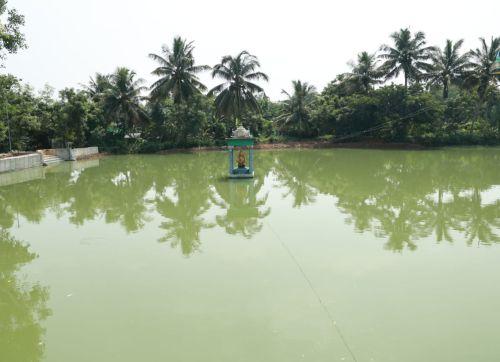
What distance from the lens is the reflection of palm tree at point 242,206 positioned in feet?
27.8

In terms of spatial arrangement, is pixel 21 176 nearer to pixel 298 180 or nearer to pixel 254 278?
pixel 298 180

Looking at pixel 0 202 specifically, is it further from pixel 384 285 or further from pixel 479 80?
pixel 479 80

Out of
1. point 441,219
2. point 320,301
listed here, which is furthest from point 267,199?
point 320,301

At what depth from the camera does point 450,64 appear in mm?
32125

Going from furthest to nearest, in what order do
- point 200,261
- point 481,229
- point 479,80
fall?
point 479,80 < point 481,229 < point 200,261

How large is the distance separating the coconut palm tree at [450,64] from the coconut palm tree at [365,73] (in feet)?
13.4

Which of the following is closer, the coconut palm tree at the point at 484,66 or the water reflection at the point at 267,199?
the water reflection at the point at 267,199

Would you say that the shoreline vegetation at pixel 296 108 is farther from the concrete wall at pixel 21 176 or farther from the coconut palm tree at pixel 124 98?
the concrete wall at pixel 21 176

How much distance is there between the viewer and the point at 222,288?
17.1ft

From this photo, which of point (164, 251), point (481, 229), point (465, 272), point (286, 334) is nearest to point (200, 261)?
point (164, 251)

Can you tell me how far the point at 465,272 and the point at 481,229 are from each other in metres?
2.73

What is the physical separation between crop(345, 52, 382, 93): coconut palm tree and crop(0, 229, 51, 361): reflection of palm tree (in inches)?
1240

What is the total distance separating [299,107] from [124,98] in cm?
1452

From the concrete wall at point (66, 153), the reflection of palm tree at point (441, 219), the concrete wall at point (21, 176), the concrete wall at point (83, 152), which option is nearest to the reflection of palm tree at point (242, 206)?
the reflection of palm tree at point (441, 219)
